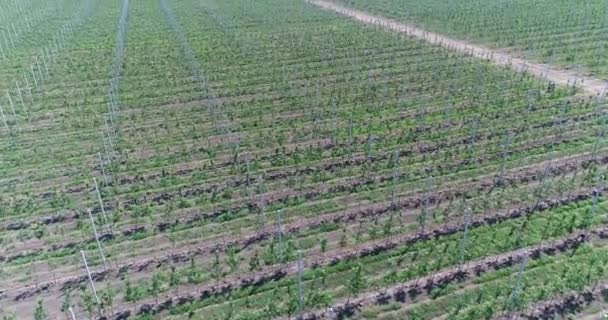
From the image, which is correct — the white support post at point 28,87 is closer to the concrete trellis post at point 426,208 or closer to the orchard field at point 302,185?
the orchard field at point 302,185

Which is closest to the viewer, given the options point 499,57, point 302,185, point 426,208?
point 426,208

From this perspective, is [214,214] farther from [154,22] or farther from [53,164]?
[154,22]

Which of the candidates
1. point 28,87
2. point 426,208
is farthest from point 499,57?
point 28,87

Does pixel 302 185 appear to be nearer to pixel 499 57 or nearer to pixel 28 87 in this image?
pixel 28 87

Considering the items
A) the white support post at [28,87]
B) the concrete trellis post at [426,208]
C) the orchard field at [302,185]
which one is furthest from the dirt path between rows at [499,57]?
the white support post at [28,87]

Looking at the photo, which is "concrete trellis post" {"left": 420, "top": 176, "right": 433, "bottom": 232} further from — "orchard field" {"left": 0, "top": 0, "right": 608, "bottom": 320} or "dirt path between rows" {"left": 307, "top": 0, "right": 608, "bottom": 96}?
→ "dirt path between rows" {"left": 307, "top": 0, "right": 608, "bottom": 96}

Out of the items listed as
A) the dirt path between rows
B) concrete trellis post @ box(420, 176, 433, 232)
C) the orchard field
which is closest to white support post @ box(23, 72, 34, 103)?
the orchard field
